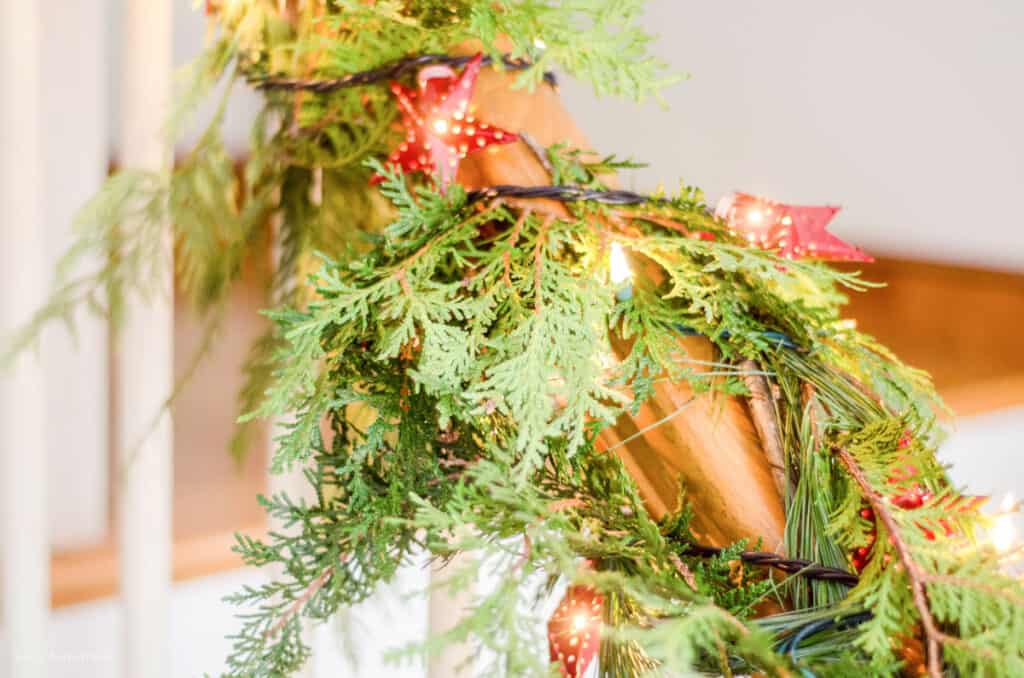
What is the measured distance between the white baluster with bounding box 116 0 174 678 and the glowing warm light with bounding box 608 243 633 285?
0.93 feet

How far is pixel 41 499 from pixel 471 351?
35 cm

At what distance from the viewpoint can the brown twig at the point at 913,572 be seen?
213 mm

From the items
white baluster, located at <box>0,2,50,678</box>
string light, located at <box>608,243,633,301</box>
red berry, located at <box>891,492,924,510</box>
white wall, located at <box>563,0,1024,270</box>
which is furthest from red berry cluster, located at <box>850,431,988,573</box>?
white wall, located at <box>563,0,1024,270</box>

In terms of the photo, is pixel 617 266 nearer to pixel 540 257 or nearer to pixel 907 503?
pixel 540 257

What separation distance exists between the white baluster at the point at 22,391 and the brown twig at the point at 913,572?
46cm

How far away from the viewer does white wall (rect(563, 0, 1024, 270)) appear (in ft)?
4.57

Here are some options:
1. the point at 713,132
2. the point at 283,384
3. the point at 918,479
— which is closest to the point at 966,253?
the point at 713,132

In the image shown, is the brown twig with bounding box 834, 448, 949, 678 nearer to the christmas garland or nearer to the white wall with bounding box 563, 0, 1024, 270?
the christmas garland

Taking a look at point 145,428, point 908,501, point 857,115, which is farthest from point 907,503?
point 857,115

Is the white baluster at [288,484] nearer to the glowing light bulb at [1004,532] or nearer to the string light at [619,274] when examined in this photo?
the string light at [619,274]

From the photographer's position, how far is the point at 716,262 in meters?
0.28

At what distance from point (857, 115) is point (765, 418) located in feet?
4.84

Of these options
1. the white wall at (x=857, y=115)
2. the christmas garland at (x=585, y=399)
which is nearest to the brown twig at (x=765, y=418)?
the christmas garland at (x=585, y=399)

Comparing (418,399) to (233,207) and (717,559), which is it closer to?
(717,559)
